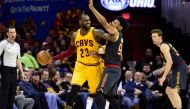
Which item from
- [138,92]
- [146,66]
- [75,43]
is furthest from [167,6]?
[75,43]

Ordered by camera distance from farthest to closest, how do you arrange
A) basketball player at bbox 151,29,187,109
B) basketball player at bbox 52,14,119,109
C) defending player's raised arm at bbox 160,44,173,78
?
basketball player at bbox 151,29,187,109 → basketball player at bbox 52,14,119,109 → defending player's raised arm at bbox 160,44,173,78

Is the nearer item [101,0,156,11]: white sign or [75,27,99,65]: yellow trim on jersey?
[75,27,99,65]: yellow trim on jersey

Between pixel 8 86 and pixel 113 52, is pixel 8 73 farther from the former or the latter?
pixel 113 52

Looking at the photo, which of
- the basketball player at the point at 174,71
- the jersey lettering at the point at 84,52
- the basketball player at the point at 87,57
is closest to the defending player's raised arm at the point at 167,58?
the basketball player at the point at 174,71

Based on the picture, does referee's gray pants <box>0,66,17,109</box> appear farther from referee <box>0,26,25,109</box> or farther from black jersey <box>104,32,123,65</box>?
black jersey <box>104,32,123,65</box>

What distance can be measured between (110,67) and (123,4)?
9.63 metres

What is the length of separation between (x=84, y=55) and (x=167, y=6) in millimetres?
9804

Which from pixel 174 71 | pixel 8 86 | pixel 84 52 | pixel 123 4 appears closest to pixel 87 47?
pixel 84 52

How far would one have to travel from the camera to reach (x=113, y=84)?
1118cm

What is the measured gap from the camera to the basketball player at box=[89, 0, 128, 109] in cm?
1102

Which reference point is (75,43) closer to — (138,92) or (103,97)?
(103,97)

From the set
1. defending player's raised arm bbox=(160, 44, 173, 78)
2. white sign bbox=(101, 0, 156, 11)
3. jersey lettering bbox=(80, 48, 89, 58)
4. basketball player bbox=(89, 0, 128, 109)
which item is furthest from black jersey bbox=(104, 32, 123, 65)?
white sign bbox=(101, 0, 156, 11)

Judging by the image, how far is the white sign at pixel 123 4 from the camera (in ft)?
67.6

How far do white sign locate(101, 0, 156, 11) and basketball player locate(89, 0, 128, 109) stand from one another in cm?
929
